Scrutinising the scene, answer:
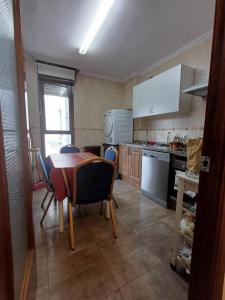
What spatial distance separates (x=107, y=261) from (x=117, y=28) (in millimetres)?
2952

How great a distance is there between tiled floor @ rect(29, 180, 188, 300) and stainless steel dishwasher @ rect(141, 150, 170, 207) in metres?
0.42

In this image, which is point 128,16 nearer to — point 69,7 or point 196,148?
point 69,7

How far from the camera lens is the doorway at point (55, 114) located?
3.55 meters

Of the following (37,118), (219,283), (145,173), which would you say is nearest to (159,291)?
(219,283)

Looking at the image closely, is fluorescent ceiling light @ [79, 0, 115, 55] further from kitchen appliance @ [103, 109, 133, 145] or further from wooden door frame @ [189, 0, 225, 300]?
wooden door frame @ [189, 0, 225, 300]

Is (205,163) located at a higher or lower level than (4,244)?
higher

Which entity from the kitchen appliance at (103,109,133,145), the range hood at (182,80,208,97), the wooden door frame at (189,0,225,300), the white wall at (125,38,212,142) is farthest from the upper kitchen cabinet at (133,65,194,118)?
the wooden door frame at (189,0,225,300)

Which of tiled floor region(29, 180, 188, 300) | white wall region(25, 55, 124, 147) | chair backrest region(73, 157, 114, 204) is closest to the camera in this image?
tiled floor region(29, 180, 188, 300)

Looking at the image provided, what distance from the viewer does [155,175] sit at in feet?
8.41

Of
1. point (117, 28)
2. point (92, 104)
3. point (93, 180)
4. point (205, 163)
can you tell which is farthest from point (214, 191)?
point (92, 104)

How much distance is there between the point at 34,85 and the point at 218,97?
355 centimetres

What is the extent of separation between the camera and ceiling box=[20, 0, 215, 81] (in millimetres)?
1866

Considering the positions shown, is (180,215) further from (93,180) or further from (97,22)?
(97,22)

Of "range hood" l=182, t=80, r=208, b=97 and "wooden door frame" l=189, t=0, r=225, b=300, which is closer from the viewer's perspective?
"wooden door frame" l=189, t=0, r=225, b=300
